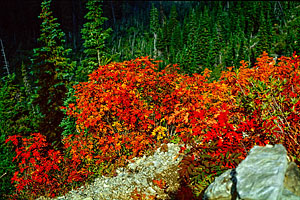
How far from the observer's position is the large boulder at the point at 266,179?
2566 millimetres

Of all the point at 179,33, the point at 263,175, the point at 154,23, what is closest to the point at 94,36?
the point at 263,175

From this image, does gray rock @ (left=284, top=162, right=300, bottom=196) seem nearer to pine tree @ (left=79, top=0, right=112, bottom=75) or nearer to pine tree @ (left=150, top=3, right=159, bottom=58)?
pine tree @ (left=79, top=0, right=112, bottom=75)

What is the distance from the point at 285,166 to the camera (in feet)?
8.89

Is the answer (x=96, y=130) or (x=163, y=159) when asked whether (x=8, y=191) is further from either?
(x=163, y=159)

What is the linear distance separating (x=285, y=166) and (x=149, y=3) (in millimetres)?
117313

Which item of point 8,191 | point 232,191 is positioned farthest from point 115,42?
A: point 232,191

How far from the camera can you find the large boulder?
2566 millimetres

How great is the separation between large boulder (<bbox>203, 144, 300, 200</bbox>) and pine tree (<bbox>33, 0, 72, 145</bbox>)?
14.1 metres

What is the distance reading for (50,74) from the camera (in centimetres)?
1445

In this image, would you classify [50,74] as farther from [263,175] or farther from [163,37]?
[163,37]

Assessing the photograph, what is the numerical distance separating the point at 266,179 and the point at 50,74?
15283 mm

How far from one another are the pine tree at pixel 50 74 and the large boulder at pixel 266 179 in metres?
14.1

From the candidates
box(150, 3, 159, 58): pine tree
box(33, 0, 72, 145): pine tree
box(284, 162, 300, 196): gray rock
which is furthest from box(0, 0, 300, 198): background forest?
box(284, 162, 300, 196): gray rock

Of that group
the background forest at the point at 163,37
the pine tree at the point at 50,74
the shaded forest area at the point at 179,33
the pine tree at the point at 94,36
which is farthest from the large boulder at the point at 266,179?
the shaded forest area at the point at 179,33
